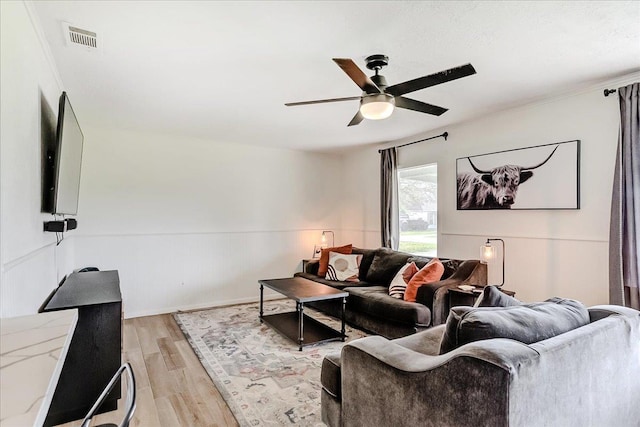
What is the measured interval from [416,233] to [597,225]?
220cm

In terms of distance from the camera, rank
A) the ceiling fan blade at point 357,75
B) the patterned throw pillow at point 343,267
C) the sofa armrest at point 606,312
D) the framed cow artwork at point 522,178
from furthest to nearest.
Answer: the patterned throw pillow at point 343,267 → the framed cow artwork at point 522,178 → the ceiling fan blade at point 357,75 → the sofa armrest at point 606,312

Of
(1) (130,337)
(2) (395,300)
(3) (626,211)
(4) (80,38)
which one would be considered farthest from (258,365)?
(3) (626,211)

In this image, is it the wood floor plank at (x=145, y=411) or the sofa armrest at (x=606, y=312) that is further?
the wood floor plank at (x=145, y=411)

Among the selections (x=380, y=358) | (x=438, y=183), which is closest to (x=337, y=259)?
(x=438, y=183)

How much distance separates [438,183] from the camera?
14.8 ft

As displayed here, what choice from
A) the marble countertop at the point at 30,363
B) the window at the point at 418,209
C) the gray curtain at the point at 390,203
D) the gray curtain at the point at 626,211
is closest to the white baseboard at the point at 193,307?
the gray curtain at the point at 390,203

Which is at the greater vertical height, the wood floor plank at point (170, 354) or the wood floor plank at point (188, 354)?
the wood floor plank at point (188, 354)

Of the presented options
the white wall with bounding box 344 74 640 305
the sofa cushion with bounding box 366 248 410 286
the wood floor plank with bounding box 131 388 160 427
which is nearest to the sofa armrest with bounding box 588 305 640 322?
the white wall with bounding box 344 74 640 305

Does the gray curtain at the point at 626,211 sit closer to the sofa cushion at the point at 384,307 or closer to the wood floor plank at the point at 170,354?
the sofa cushion at the point at 384,307

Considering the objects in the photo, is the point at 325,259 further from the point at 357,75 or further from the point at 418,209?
the point at 357,75

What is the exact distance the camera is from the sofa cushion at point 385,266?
431cm

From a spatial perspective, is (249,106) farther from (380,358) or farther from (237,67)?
(380,358)

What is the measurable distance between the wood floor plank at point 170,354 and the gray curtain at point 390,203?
3163 mm

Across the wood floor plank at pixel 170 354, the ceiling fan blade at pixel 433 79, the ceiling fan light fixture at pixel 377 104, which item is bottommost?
the wood floor plank at pixel 170 354
